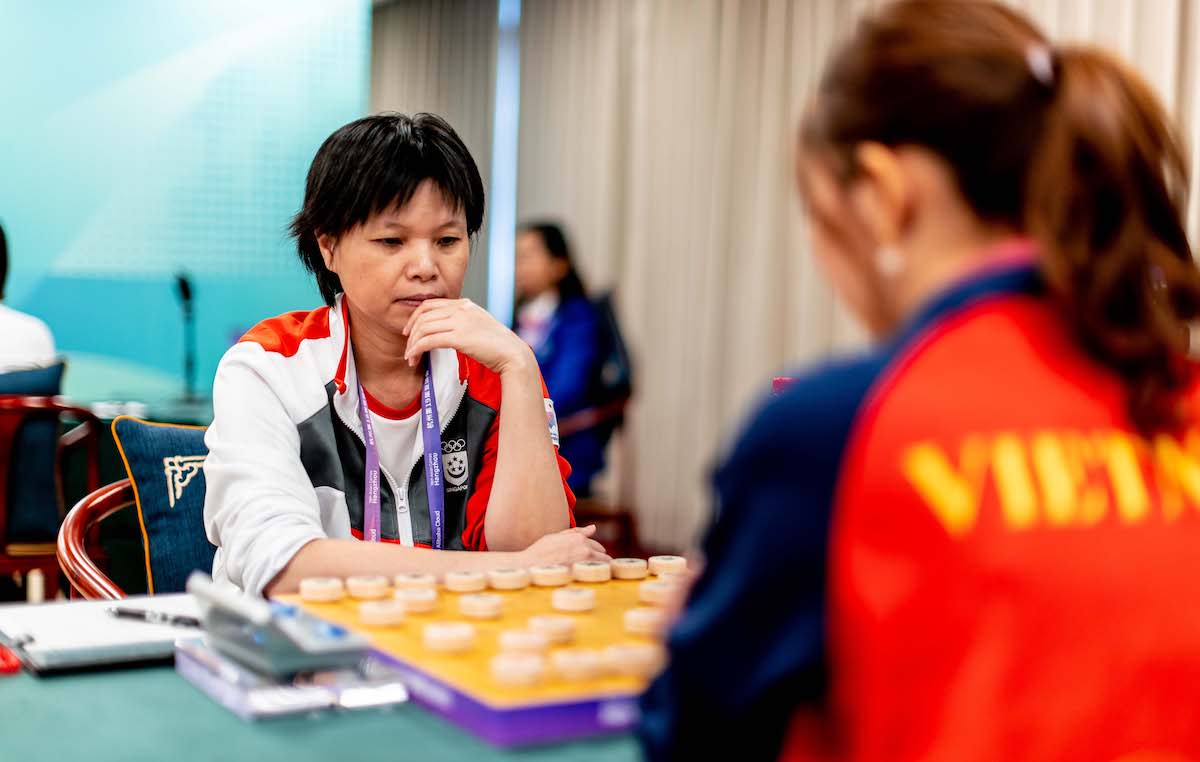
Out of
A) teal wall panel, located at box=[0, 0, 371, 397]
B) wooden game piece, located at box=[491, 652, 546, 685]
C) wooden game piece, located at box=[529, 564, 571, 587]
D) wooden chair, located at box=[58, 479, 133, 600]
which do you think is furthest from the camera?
teal wall panel, located at box=[0, 0, 371, 397]

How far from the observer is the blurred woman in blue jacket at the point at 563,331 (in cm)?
480

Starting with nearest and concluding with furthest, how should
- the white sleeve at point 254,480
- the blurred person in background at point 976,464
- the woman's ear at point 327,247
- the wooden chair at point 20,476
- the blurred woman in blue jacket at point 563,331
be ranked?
the blurred person in background at point 976,464 → the white sleeve at point 254,480 → the woman's ear at point 327,247 → the wooden chair at point 20,476 → the blurred woman in blue jacket at point 563,331

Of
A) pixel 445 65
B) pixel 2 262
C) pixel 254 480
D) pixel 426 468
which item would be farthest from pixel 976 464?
pixel 445 65

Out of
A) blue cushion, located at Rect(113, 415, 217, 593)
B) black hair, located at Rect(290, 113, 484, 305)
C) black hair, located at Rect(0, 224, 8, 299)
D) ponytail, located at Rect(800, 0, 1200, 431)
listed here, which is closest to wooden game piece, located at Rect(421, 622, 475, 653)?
ponytail, located at Rect(800, 0, 1200, 431)

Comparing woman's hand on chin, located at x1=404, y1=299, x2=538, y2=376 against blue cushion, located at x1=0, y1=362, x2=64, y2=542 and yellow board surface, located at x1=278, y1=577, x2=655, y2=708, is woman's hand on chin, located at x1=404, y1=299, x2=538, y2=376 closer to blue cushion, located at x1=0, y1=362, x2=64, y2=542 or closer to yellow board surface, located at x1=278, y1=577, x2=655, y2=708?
yellow board surface, located at x1=278, y1=577, x2=655, y2=708

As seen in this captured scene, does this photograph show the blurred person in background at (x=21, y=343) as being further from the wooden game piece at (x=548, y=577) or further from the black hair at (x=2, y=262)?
the wooden game piece at (x=548, y=577)

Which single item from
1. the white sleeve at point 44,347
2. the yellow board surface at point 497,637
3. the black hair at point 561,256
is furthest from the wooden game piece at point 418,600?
the black hair at point 561,256

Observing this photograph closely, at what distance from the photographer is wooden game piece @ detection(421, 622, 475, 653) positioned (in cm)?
93

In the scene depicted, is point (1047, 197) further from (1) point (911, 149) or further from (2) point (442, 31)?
(2) point (442, 31)

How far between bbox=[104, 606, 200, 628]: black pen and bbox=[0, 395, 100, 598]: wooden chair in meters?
2.02

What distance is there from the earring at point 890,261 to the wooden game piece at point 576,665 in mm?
355

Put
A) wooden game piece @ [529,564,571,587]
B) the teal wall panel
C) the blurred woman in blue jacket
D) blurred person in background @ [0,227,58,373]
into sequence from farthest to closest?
the teal wall panel < the blurred woman in blue jacket < blurred person in background @ [0,227,58,373] < wooden game piece @ [529,564,571,587]

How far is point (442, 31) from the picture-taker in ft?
24.3

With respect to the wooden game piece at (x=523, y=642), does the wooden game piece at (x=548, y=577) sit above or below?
below
